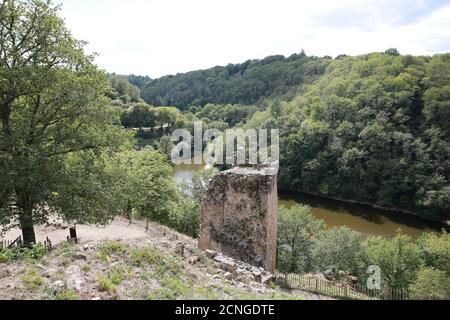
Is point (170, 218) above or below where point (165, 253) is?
below

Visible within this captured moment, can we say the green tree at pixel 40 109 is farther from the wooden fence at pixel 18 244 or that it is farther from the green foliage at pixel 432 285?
the green foliage at pixel 432 285

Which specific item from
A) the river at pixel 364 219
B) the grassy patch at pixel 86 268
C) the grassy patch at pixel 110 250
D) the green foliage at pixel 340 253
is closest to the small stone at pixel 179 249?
the grassy patch at pixel 110 250

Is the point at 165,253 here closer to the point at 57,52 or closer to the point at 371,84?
the point at 57,52

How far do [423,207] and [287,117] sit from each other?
89.7 ft

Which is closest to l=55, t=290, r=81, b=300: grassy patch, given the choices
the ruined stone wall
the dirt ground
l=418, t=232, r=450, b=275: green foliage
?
the ruined stone wall

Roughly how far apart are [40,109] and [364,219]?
40604 millimetres

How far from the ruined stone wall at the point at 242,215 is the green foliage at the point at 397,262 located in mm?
11884

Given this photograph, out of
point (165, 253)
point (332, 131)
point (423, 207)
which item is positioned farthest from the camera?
point (332, 131)

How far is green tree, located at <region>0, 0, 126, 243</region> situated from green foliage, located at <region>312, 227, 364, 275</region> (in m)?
17.3

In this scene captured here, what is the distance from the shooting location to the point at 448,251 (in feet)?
77.7

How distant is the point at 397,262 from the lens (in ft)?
79.2

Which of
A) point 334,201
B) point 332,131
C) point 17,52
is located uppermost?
point 17,52

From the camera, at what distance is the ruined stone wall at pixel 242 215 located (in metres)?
14.9
